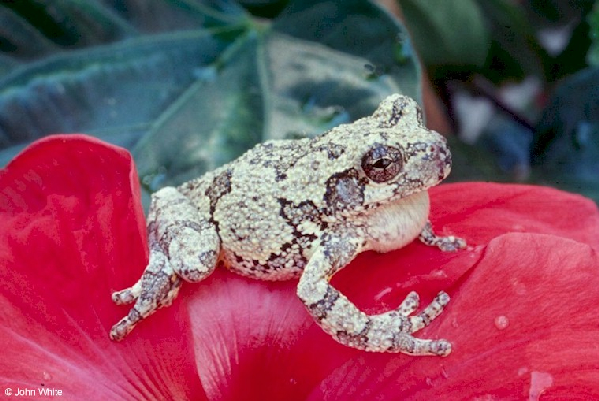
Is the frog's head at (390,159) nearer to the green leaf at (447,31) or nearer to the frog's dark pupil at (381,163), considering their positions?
the frog's dark pupil at (381,163)

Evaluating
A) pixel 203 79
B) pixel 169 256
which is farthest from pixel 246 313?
pixel 203 79

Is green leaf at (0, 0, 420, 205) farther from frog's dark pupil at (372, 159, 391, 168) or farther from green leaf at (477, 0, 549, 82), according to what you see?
green leaf at (477, 0, 549, 82)

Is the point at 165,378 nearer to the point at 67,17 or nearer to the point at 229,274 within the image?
the point at 229,274

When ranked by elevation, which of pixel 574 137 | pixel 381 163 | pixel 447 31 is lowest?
pixel 574 137

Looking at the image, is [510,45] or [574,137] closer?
[574,137]

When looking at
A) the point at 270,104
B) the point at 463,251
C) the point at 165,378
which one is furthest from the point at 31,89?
the point at 463,251

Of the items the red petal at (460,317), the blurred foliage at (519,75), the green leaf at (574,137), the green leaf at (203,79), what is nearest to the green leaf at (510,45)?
the blurred foliage at (519,75)

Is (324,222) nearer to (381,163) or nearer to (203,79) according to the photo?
(381,163)
